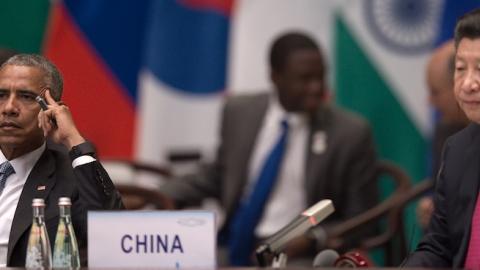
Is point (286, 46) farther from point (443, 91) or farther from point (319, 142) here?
point (443, 91)

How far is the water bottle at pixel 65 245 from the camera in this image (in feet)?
11.8

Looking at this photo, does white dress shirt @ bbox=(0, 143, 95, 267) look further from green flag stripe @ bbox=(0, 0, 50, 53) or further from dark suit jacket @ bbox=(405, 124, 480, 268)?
green flag stripe @ bbox=(0, 0, 50, 53)

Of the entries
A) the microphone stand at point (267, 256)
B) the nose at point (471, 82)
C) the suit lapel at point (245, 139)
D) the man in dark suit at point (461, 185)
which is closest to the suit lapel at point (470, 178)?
the man in dark suit at point (461, 185)

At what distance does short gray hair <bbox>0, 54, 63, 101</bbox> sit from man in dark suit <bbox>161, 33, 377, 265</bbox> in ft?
7.16

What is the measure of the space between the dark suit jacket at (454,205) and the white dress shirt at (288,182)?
2200 millimetres

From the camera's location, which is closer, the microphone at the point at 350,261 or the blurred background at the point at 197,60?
the microphone at the point at 350,261

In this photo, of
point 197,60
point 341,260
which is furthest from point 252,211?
point 341,260

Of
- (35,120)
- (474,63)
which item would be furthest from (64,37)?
(474,63)

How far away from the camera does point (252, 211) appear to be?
20.5 ft

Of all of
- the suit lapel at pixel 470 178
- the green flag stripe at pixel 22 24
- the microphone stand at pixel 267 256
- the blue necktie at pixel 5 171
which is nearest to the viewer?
the microphone stand at pixel 267 256

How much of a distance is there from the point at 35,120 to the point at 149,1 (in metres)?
4.04

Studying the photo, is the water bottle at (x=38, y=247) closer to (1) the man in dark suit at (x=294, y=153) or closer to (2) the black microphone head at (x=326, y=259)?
(2) the black microphone head at (x=326, y=259)

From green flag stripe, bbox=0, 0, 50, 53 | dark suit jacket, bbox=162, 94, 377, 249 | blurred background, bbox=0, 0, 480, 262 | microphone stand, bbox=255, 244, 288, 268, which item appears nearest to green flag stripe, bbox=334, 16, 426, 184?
blurred background, bbox=0, 0, 480, 262

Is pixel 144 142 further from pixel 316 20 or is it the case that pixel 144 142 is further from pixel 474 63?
pixel 474 63
